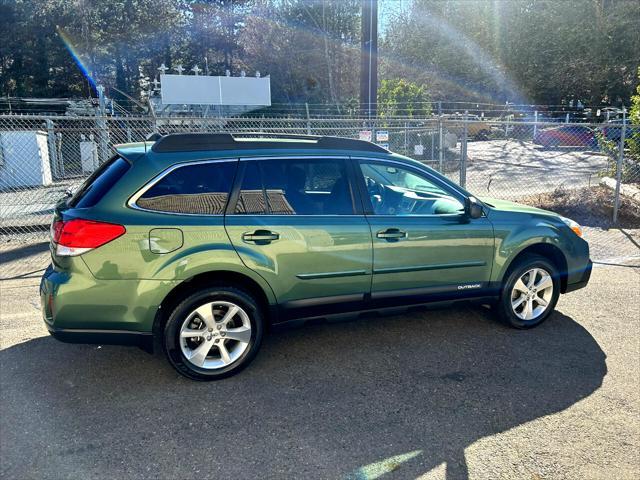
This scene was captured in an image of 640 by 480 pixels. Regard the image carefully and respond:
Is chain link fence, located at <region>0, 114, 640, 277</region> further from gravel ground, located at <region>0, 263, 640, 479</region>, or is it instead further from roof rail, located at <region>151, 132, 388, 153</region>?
roof rail, located at <region>151, 132, 388, 153</region>

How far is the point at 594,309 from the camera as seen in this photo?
16.3 ft

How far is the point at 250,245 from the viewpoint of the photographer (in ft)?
11.4

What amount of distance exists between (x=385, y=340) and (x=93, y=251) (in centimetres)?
245

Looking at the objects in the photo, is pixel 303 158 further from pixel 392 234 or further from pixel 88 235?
pixel 88 235

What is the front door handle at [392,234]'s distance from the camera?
385 cm

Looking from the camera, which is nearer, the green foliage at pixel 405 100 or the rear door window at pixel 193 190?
the rear door window at pixel 193 190

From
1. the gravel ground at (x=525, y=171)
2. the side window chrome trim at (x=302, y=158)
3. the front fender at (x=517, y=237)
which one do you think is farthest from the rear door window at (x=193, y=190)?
the gravel ground at (x=525, y=171)

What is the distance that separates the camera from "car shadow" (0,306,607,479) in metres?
2.70

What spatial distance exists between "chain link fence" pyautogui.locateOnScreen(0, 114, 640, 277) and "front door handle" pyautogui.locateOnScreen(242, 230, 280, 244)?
4280mm

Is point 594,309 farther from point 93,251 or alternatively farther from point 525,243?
point 93,251

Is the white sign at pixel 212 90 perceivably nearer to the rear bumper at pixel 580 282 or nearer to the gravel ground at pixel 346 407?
the gravel ground at pixel 346 407

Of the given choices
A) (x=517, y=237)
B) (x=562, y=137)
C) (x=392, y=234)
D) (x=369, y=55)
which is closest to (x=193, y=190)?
(x=392, y=234)

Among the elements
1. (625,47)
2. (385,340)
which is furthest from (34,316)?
(625,47)

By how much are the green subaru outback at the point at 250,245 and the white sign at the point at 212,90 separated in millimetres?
19017
